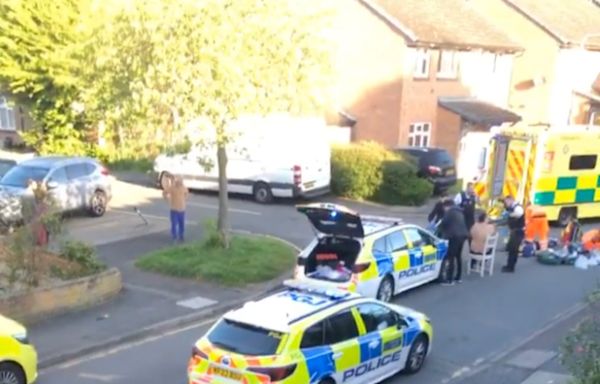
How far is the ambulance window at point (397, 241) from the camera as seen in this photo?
1312cm

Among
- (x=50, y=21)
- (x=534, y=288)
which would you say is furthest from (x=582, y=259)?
(x=50, y=21)

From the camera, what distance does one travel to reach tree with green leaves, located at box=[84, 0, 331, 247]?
12039mm

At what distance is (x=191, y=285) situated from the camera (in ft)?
44.6

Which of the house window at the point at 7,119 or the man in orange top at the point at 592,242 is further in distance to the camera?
the house window at the point at 7,119

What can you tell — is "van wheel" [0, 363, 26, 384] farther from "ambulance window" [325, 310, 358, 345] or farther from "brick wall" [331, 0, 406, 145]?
"brick wall" [331, 0, 406, 145]

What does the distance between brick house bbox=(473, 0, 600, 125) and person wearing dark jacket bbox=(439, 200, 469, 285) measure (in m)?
24.7

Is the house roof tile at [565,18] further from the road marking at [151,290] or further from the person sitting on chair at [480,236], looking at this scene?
the road marking at [151,290]

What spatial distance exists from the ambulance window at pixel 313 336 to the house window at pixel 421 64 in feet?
72.4

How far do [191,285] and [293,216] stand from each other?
A: 25.6 feet

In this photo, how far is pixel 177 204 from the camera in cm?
1628

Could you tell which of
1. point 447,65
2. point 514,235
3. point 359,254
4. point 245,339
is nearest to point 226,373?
point 245,339

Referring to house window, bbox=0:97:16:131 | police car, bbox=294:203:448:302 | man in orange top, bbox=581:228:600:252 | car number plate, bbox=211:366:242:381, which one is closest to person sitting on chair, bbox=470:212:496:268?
police car, bbox=294:203:448:302

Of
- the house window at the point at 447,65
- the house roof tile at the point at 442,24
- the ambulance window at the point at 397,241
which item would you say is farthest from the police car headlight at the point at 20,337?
the house window at the point at 447,65

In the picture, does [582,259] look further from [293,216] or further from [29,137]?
[29,137]
